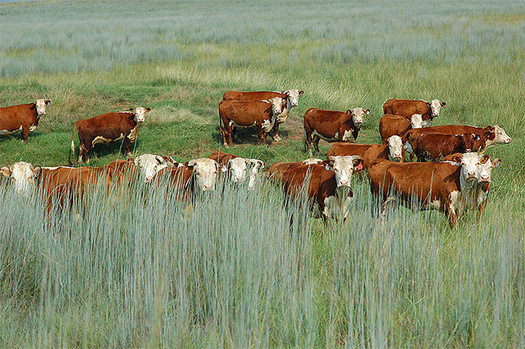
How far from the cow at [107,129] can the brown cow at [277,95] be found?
10.7 ft

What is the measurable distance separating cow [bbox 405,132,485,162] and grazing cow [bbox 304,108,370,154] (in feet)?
6.60

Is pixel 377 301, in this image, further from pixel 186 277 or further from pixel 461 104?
pixel 461 104

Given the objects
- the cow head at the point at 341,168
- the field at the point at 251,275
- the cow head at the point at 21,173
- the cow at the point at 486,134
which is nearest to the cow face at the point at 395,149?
the cow at the point at 486,134

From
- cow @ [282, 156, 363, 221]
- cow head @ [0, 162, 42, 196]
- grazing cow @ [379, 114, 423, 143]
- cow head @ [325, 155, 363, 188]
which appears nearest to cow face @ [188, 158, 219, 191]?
cow @ [282, 156, 363, 221]

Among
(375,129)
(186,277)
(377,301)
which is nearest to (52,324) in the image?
(186,277)

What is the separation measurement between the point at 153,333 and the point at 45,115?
42.6ft

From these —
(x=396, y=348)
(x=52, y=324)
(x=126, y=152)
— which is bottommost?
(x=126, y=152)

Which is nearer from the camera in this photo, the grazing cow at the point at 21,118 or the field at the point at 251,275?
the field at the point at 251,275

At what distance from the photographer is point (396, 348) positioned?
3.39 m

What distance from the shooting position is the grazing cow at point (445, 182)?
21.5 feet

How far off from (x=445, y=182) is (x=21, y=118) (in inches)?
424

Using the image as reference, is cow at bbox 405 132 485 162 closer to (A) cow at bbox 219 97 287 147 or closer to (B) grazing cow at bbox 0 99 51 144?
(A) cow at bbox 219 97 287 147

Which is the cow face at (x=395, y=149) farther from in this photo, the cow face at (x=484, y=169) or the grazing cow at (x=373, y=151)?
the cow face at (x=484, y=169)

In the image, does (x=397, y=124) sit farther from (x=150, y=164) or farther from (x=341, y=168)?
(x=150, y=164)
